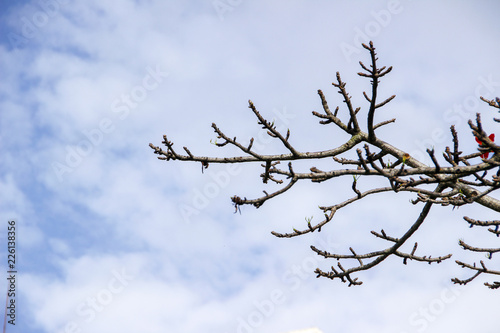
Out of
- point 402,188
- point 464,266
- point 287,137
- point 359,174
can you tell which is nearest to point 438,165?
point 402,188

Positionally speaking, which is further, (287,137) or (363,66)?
(287,137)

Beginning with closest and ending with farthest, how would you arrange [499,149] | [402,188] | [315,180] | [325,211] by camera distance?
[499,149] < [402,188] < [315,180] < [325,211]

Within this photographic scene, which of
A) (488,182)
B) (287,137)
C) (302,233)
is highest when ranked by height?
(287,137)

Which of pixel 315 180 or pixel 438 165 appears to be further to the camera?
pixel 315 180

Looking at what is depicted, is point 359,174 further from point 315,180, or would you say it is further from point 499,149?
point 499,149

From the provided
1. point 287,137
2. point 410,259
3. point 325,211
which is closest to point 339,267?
point 410,259

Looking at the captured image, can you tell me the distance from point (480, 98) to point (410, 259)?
221 centimetres

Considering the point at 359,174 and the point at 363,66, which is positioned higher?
the point at 363,66

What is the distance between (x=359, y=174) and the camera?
4.14 m

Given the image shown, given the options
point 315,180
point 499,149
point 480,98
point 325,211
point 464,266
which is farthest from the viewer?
point 464,266

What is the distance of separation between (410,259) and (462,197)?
1522 millimetres

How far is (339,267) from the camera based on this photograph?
556cm

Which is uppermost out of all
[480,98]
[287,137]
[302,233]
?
[480,98]

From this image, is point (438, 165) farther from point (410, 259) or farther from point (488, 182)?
point (410, 259)
